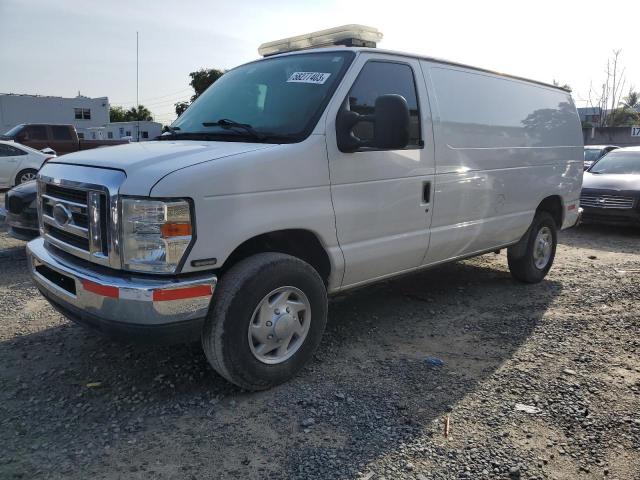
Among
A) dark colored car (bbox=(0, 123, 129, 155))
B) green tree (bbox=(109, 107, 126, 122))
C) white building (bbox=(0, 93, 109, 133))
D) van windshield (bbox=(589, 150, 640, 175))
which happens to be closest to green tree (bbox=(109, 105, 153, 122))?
green tree (bbox=(109, 107, 126, 122))

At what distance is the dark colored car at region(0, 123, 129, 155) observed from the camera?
1842cm

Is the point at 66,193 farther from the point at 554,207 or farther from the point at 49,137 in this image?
the point at 49,137

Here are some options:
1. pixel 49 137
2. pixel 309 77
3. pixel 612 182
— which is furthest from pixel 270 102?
pixel 49 137

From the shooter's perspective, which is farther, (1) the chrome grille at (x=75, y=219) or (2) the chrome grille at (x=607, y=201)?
(2) the chrome grille at (x=607, y=201)

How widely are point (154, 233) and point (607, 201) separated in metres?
9.34

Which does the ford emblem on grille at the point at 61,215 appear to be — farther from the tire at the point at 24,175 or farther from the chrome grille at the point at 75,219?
the tire at the point at 24,175

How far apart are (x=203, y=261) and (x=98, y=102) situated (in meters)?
46.9

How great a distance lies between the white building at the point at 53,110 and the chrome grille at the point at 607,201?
1506 inches

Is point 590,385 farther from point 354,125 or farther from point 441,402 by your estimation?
point 354,125

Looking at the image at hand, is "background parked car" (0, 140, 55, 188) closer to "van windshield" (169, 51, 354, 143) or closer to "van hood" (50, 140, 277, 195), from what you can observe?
"van windshield" (169, 51, 354, 143)

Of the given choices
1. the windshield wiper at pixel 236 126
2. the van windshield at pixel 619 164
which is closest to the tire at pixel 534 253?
the windshield wiper at pixel 236 126

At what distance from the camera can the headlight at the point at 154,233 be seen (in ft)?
9.20

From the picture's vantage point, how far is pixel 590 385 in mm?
3562

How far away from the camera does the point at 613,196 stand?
32.3ft
